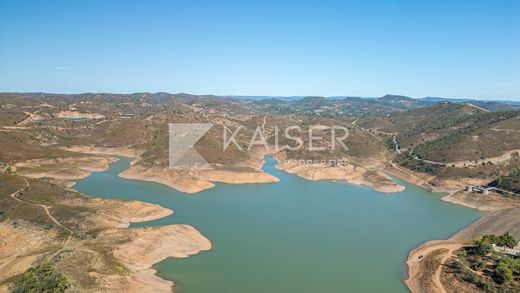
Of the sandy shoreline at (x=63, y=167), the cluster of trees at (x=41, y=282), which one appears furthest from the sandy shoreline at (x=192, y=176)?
the cluster of trees at (x=41, y=282)

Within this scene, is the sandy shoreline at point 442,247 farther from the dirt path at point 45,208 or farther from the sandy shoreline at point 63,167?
the sandy shoreline at point 63,167

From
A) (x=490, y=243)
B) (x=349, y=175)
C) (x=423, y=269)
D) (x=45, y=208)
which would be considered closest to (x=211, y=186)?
(x=45, y=208)

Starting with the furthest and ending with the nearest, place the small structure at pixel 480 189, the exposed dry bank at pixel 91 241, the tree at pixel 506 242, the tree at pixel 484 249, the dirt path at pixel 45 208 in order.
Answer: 1. the small structure at pixel 480 189
2. the dirt path at pixel 45 208
3. the tree at pixel 506 242
4. the tree at pixel 484 249
5. the exposed dry bank at pixel 91 241

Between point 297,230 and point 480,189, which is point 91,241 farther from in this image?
point 480,189

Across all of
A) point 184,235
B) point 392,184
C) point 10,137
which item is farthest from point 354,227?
point 10,137

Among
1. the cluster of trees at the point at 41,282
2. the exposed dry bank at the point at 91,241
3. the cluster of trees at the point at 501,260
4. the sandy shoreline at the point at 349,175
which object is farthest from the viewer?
the sandy shoreline at the point at 349,175

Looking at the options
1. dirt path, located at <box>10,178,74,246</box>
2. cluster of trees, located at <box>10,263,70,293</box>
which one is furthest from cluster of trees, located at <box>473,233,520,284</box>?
dirt path, located at <box>10,178,74,246</box>
